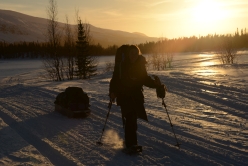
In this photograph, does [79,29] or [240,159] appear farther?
[79,29]

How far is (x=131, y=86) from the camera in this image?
575 centimetres

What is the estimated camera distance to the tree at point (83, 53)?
118ft

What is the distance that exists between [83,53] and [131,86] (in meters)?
31.7

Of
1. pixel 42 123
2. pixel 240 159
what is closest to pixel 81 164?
pixel 240 159

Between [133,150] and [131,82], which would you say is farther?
[131,82]

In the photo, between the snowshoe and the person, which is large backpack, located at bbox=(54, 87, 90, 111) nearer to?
the person

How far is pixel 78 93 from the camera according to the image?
8938mm

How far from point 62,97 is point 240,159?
221 inches

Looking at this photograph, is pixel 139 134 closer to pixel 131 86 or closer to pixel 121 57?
pixel 131 86

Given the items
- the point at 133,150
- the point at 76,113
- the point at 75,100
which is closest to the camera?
the point at 133,150

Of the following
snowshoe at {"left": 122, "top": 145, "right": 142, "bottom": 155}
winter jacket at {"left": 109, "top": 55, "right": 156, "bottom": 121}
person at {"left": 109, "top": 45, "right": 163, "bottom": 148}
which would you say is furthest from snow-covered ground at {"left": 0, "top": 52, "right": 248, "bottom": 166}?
winter jacket at {"left": 109, "top": 55, "right": 156, "bottom": 121}

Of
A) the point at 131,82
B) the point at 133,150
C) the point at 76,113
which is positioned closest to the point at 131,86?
the point at 131,82

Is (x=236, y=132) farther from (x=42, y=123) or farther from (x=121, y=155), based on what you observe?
(x=42, y=123)

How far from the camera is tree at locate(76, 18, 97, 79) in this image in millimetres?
36062
